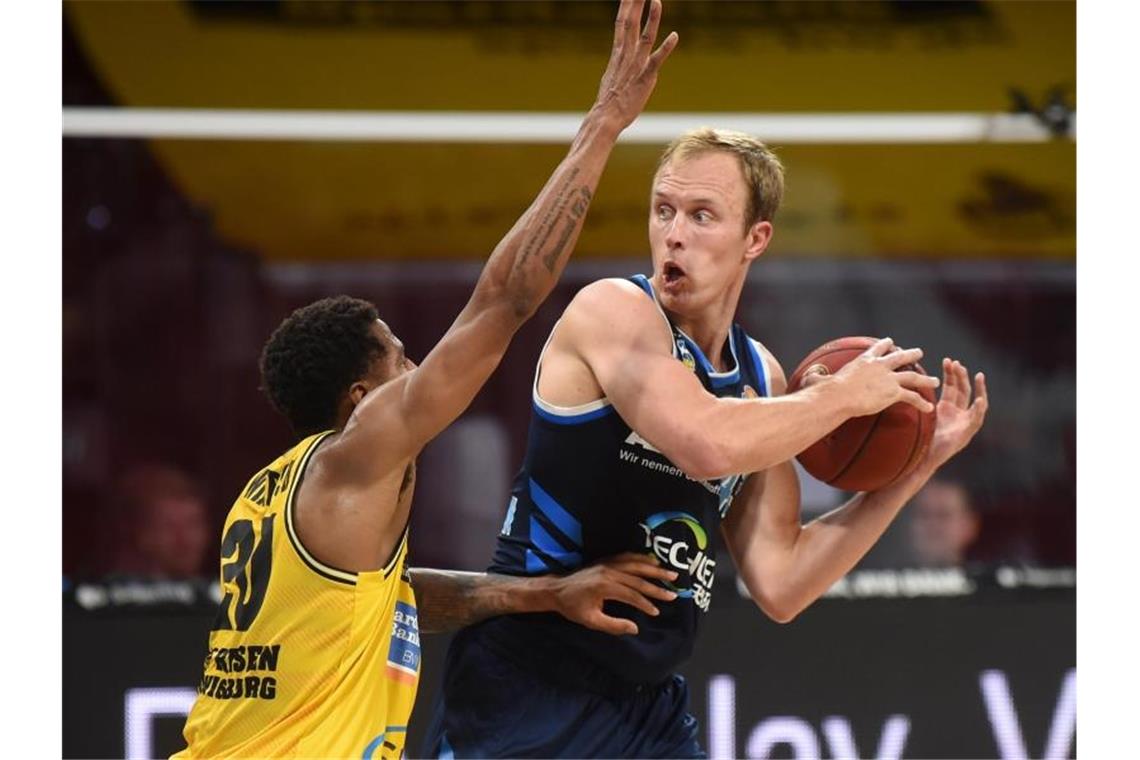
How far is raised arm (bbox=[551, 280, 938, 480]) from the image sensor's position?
3357mm

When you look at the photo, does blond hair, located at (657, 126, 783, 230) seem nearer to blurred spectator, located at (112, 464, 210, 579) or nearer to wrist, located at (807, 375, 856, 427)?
wrist, located at (807, 375, 856, 427)

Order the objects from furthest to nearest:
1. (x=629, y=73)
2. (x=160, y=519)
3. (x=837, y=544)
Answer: (x=160, y=519)
(x=837, y=544)
(x=629, y=73)

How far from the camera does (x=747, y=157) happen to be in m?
3.82

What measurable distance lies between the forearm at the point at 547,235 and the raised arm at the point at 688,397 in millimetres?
299

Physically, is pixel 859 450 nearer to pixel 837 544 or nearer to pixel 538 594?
pixel 837 544

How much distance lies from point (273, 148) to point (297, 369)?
11.1 feet

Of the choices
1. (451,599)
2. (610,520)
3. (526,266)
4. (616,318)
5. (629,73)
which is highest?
(629,73)

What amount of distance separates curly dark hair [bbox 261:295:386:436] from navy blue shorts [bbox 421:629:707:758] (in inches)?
27.8

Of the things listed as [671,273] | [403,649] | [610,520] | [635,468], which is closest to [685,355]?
[671,273]

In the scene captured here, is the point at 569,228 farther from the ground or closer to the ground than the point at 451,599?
farther from the ground

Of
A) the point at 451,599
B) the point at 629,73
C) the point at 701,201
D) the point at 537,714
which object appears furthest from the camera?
the point at 451,599

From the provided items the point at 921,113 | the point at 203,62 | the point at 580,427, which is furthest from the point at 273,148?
the point at 580,427

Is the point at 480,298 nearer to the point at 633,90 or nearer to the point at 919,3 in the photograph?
the point at 633,90

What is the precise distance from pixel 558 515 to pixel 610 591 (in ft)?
0.85
